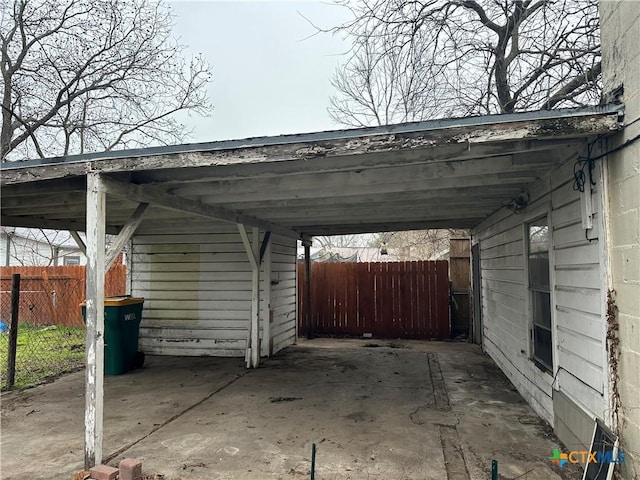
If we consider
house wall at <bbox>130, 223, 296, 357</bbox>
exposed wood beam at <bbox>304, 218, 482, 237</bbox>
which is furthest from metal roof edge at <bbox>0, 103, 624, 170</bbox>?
exposed wood beam at <bbox>304, 218, 482, 237</bbox>

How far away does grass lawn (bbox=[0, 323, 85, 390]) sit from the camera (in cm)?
579

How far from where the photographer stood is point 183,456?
10.3ft

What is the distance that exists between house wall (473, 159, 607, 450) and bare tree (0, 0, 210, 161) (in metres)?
10.2

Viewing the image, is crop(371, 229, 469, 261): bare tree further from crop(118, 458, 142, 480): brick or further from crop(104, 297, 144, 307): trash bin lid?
crop(118, 458, 142, 480): brick

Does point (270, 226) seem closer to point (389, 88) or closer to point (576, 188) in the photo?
point (576, 188)

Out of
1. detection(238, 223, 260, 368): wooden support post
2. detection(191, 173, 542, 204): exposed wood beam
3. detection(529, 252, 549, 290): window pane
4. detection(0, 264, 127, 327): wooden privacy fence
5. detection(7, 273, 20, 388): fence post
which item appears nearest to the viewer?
detection(191, 173, 542, 204): exposed wood beam

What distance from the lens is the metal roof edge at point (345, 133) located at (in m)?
2.35

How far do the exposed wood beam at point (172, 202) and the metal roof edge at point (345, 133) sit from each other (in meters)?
0.27

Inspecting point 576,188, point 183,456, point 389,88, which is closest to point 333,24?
point 576,188

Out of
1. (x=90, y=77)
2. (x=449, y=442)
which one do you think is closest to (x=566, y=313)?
(x=449, y=442)

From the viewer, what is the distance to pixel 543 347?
12.9ft

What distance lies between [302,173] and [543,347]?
284 centimetres

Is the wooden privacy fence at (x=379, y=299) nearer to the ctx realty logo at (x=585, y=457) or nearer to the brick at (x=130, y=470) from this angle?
the ctx realty logo at (x=585, y=457)

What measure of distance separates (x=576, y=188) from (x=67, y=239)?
20782 mm
